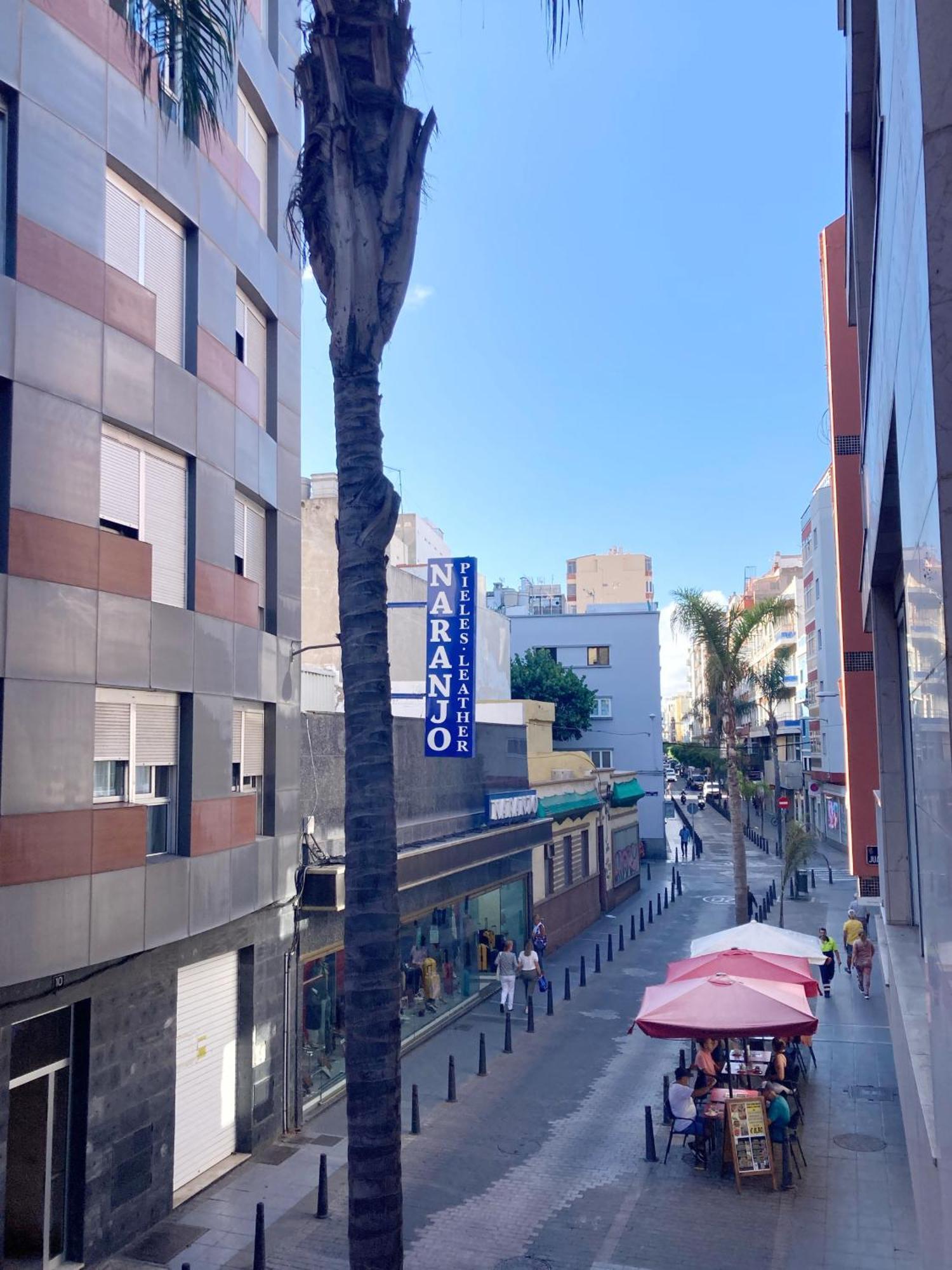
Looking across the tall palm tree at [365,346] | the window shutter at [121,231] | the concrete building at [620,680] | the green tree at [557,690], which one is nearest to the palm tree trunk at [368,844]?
the tall palm tree at [365,346]

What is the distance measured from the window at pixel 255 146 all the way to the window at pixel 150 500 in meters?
5.47

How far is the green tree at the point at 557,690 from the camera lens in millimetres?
51625

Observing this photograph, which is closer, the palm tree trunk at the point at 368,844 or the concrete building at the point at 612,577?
A: the palm tree trunk at the point at 368,844

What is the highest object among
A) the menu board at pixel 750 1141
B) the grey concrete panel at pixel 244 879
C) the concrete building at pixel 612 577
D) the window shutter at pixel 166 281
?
the concrete building at pixel 612 577

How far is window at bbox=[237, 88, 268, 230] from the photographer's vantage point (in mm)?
15641

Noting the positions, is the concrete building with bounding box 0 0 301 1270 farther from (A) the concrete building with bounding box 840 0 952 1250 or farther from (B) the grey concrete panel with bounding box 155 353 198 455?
(A) the concrete building with bounding box 840 0 952 1250

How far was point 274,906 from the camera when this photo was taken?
610 inches

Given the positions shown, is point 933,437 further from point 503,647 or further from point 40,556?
point 503,647

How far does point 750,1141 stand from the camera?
42.7 ft

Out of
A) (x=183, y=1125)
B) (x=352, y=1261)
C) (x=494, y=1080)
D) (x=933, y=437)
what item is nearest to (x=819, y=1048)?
(x=494, y=1080)

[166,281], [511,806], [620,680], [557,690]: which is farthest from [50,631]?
[620,680]

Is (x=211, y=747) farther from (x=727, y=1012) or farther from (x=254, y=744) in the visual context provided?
(x=727, y=1012)

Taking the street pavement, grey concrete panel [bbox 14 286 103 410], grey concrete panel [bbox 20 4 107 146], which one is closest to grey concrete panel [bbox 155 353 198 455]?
grey concrete panel [bbox 14 286 103 410]

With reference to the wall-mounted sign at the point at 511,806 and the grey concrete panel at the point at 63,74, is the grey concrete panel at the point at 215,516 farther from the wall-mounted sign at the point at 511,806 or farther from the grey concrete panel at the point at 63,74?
the wall-mounted sign at the point at 511,806
